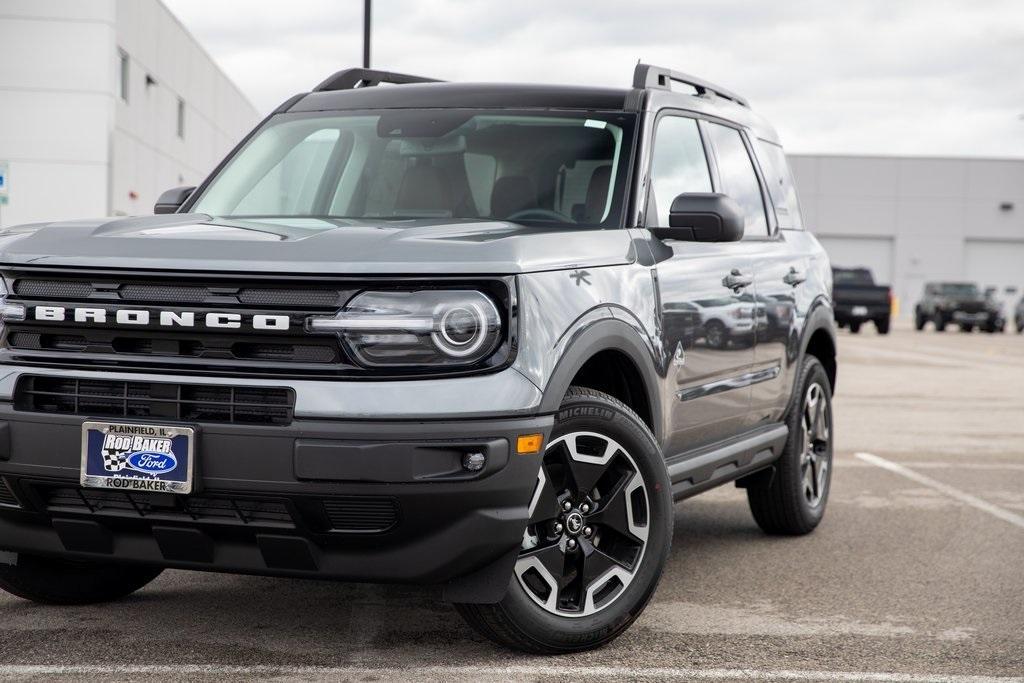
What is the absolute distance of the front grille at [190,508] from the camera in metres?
3.80

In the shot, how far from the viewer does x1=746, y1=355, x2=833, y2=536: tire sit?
6605 mm

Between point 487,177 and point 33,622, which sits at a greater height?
point 487,177

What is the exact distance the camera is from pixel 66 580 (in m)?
4.84

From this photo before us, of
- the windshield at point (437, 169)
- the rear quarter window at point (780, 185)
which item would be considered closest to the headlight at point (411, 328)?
the windshield at point (437, 169)

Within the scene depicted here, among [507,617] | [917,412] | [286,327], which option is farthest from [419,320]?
[917,412]

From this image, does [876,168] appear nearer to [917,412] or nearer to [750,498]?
[917,412]

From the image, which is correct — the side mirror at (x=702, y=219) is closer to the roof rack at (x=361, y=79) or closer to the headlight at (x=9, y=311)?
the roof rack at (x=361, y=79)

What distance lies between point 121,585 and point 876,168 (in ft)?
226

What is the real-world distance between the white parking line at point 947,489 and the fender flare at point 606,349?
10.9 feet

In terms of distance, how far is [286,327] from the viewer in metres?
3.73

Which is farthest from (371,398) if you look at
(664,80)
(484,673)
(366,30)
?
(366,30)

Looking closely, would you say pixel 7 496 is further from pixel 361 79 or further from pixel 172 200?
pixel 361 79

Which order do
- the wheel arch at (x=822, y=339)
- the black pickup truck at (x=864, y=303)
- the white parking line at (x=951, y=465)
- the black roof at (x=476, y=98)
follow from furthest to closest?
the black pickup truck at (x=864, y=303) → the white parking line at (x=951, y=465) → the wheel arch at (x=822, y=339) → the black roof at (x=476, y=98)

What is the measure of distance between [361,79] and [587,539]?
2876 millimetres
